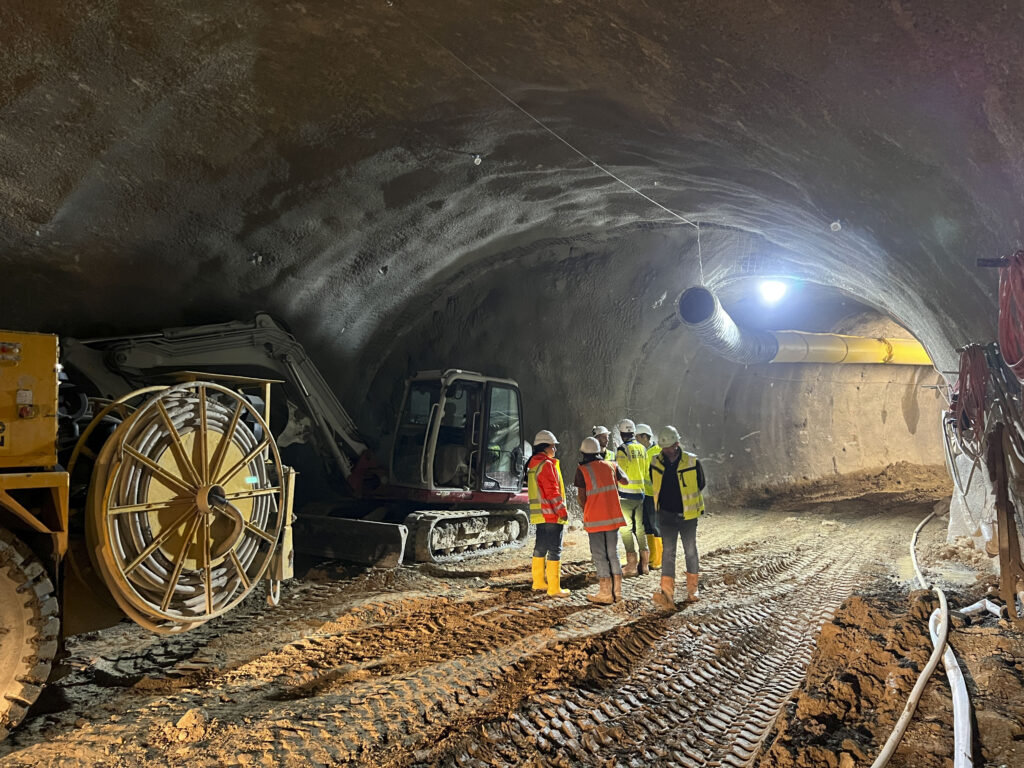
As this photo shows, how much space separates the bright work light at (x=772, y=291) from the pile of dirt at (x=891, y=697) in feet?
24.9

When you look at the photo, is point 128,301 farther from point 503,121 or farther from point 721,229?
point 721,229

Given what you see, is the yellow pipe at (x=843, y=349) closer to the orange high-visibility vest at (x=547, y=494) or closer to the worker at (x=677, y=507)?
the worker at (x=677, y=507)

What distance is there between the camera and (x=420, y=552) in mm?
7305

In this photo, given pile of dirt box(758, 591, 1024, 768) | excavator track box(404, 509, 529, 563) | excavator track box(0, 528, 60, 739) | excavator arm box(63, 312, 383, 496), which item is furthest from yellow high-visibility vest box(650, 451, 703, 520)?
excavator track box(0, 528, 60, 739)

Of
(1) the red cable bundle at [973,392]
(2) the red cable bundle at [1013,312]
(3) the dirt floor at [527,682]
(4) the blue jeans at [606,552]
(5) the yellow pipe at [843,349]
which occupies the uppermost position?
(5) the yellow pipe at [843,349]

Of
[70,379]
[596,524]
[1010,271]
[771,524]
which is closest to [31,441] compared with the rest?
[70,379]

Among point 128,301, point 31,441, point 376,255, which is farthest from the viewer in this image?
point 376,255

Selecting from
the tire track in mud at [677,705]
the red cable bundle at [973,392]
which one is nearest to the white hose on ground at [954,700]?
the tire track in mud at [677,705]

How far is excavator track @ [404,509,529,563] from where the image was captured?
24.0ft

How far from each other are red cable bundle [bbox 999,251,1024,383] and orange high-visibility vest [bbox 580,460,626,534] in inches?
127

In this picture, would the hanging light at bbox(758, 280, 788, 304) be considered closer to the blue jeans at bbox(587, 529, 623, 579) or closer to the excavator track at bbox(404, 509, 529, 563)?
the excavator track at bbox(404, 509, 529, 563)

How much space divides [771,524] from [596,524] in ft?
20.4

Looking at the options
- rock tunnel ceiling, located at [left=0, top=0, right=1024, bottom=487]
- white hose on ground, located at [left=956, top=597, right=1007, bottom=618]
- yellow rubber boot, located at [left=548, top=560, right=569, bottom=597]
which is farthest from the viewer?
yellow rubber boot, located at [left=548, top=560, right=569, bottom=597]

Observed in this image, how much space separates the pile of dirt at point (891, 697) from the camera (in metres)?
3.14
